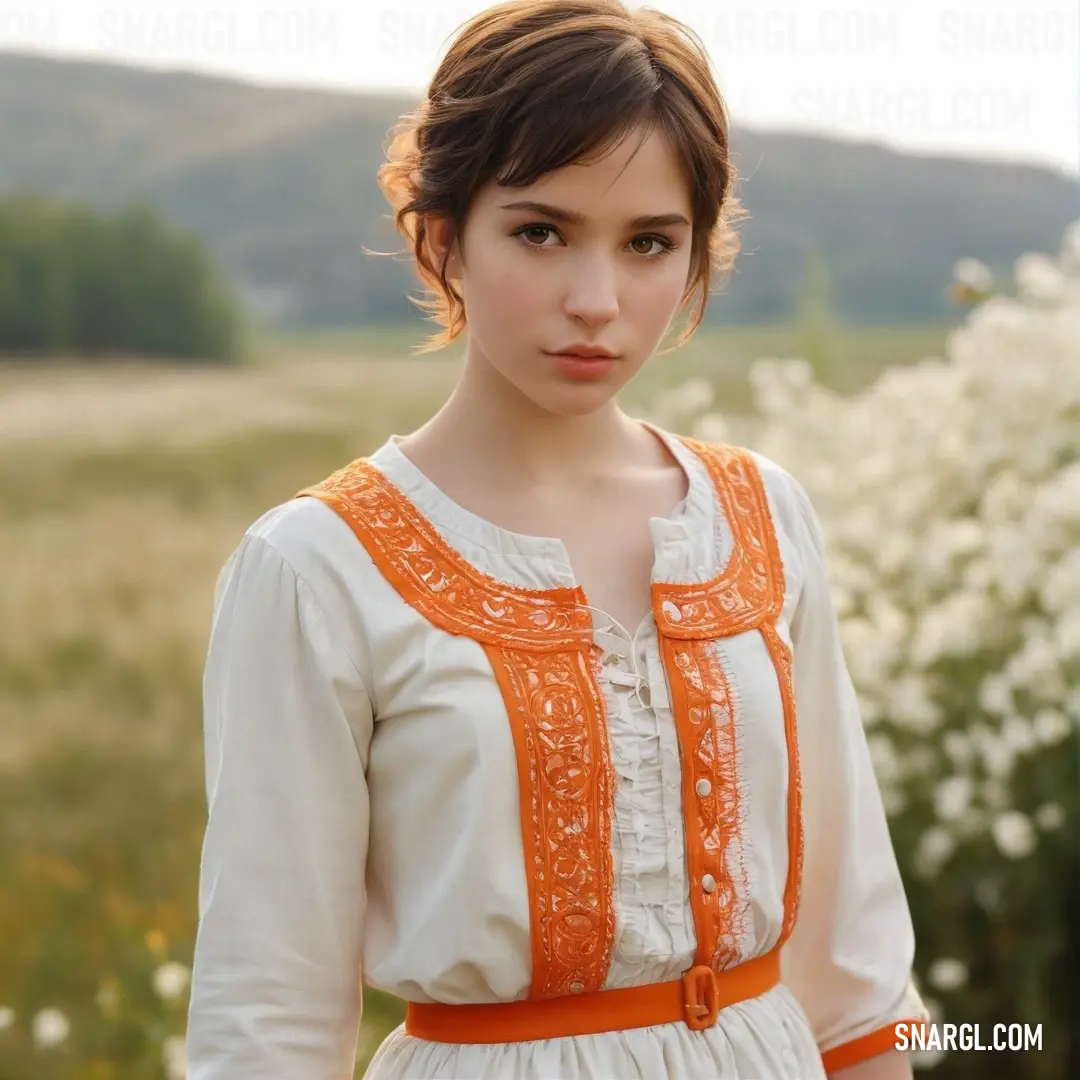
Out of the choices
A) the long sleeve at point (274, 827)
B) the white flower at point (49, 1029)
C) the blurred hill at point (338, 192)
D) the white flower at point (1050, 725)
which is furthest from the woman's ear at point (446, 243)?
the blurred hill at point (338, 192)

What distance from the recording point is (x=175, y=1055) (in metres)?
2.36

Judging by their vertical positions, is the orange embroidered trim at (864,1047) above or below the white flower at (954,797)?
below

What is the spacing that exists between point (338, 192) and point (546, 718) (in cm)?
325

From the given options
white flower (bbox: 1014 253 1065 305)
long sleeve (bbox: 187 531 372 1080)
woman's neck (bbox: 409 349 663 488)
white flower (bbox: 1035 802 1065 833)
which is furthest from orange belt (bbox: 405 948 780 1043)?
white flower (bbox: 1014 253 1065 305)

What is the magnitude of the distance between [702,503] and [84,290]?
8.88 feet

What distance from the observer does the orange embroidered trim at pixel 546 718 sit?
120 centimetres

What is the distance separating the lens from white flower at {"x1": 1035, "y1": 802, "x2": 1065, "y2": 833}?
262cm

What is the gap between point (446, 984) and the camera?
3.95 feet

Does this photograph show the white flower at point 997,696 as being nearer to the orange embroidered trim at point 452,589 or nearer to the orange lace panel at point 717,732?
the orange lace panel at point 717,732

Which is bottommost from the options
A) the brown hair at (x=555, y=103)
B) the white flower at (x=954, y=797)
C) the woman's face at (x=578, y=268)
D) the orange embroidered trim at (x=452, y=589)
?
the white flower at (x=954, y=797)

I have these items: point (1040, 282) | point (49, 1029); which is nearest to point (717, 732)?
point (49, 1029)

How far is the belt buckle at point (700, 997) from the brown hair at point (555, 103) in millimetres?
647

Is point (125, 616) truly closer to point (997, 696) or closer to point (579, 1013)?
point (997, 696)

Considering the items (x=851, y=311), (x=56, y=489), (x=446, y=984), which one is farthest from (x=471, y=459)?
(x=851, y=311)
